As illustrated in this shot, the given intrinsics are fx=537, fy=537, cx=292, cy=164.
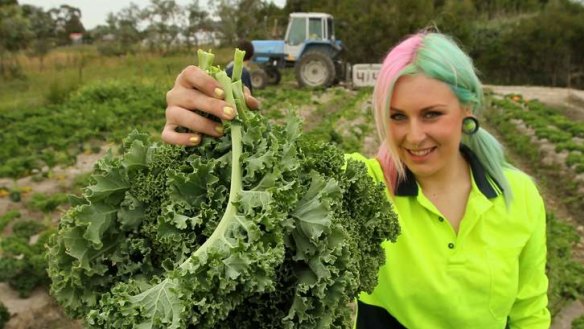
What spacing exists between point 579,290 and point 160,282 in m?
7.12

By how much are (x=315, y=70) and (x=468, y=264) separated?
2372cm

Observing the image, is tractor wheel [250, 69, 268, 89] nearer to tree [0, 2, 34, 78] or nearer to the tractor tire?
the tractor tire

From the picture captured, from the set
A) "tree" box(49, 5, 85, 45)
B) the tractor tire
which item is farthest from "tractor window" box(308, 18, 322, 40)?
"tree" box(49, 5, 85, 45)

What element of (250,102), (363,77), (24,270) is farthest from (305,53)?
(250,102)

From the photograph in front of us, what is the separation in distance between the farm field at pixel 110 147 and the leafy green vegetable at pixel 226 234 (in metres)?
0.35

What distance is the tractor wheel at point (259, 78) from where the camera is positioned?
25.0m

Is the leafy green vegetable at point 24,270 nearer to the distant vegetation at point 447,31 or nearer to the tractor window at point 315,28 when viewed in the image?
the tractor window at point 315,28

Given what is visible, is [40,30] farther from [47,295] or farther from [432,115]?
[432,115]

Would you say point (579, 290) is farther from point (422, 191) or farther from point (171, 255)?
point (171, 255)

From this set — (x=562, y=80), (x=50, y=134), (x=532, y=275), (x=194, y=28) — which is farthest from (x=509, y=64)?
(x=532, y=275)

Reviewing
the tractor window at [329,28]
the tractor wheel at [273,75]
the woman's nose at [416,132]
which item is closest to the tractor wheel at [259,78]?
the tractor wheel at [273,75]

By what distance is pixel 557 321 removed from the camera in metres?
6.67

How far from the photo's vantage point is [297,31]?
26.2 meters

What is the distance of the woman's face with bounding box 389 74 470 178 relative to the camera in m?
2.48
